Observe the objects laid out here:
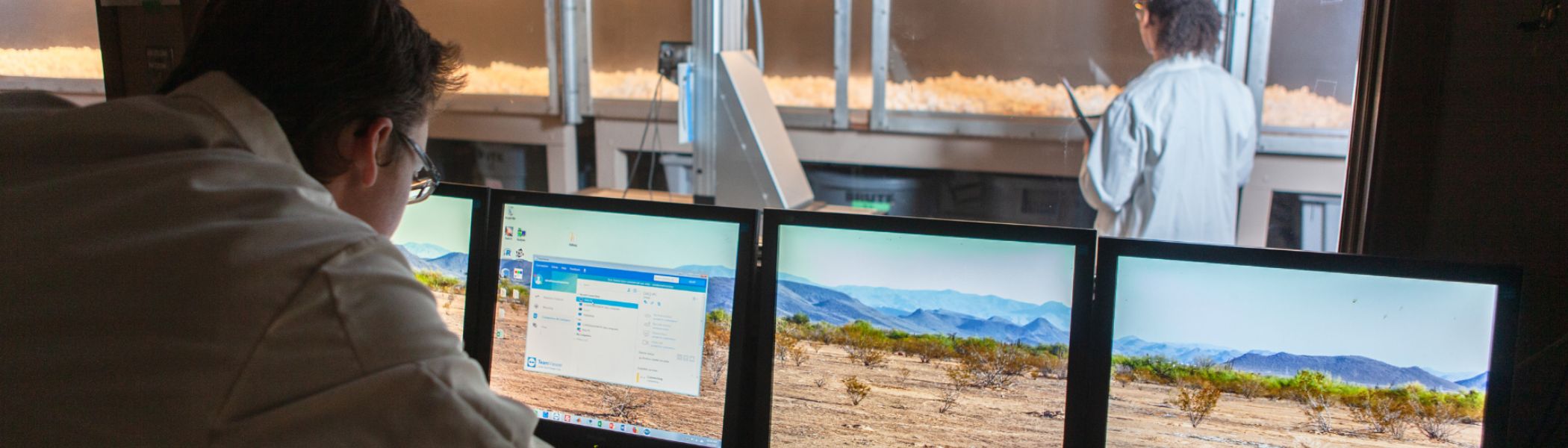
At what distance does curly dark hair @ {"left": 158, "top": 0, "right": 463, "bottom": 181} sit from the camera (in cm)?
68

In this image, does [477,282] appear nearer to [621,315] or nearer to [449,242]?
[449,242]

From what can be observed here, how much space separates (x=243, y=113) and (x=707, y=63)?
196cm

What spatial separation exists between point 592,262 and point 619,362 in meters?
0.12

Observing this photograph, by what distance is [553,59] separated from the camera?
3.82 meters

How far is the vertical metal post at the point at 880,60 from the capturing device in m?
3.34

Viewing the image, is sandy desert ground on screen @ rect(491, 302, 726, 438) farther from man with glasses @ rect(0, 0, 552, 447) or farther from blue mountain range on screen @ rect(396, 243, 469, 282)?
man with glasses @ rect(0, 0, 552, 447)

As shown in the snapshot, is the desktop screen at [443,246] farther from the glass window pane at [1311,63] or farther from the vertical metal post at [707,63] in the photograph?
the glass window pane at [1311,63]

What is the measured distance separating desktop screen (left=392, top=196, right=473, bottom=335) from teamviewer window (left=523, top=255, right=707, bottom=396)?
12 centimetres

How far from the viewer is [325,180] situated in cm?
74

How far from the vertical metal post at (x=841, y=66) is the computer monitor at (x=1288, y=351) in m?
2.49

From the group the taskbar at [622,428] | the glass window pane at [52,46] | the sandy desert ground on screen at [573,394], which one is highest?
the glass window pane at [52,46]

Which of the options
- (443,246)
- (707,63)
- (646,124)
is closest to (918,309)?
(443,246)

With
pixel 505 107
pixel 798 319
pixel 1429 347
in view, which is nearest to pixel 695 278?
pixel 798 319

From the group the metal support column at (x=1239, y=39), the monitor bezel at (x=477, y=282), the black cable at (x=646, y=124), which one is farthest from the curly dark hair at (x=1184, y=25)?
the monitor bezel at (x=477, y=282)
